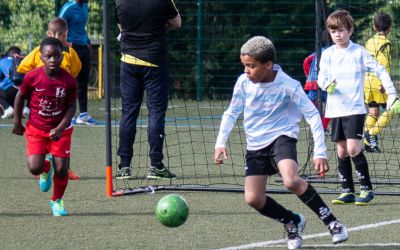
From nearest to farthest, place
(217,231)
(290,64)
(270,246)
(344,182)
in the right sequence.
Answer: (270,246), (217,231), (344,182), (290,64)

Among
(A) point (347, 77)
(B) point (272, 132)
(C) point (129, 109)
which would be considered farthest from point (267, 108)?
(C) point (129, 109)

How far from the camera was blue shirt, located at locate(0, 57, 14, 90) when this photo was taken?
60.1 feet

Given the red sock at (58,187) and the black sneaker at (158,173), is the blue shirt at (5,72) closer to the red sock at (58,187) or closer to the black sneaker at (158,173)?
the black sneaker at (158,173)

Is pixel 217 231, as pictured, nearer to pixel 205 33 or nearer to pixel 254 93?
pixel 254 93

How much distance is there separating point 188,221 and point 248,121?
1.25 meters

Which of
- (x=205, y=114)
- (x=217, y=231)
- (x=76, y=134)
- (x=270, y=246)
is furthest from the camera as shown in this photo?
(x=205, y=114)

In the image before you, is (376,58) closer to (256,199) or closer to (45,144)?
(45,144)

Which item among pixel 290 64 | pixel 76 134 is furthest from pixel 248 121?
pixel 290 64

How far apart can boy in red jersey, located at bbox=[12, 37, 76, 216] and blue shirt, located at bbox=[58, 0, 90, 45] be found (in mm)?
7242

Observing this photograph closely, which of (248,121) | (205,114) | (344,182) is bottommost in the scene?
(205,114)

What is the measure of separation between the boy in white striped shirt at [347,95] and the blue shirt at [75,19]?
23.6ft

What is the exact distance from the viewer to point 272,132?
766cm

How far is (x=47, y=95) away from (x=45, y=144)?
430mm

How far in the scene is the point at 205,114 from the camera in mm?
20172
